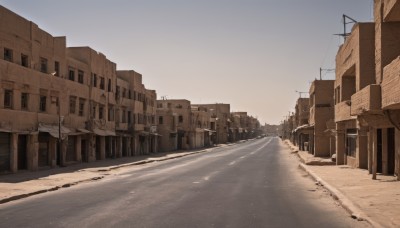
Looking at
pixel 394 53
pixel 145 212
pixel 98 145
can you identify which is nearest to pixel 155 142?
pixel 98 145

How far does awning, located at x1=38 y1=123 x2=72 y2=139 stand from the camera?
3196cm

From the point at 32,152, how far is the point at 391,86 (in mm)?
23410

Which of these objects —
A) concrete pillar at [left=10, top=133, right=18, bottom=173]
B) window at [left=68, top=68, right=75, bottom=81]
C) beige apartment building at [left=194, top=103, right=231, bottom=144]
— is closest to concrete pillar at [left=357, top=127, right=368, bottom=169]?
concrete pillar at [left=10, top=133, right=18, bottom=173]

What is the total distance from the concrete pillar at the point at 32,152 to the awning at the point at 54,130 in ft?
2.67

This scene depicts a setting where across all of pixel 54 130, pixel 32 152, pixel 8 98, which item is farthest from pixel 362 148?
pixel 8 98

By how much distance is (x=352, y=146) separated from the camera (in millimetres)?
31578

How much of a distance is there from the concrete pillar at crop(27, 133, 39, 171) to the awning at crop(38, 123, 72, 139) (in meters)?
0.81

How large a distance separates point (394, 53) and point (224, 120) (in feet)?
368

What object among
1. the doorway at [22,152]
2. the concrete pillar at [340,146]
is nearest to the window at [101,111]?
the doorway at [22,152]

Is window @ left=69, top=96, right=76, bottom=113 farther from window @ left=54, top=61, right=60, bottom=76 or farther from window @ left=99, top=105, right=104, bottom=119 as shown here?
window @ left=99, top=105, right=104, bottom=119

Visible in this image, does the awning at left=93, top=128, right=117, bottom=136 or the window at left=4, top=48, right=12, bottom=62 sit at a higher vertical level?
the window at left=4, top=48, right=12, bottom=62

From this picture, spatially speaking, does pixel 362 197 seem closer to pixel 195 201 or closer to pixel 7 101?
pixel 195 201

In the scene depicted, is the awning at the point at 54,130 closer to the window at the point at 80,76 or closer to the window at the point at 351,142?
the window at the point at 80,76

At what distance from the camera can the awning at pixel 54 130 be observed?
31961mm
